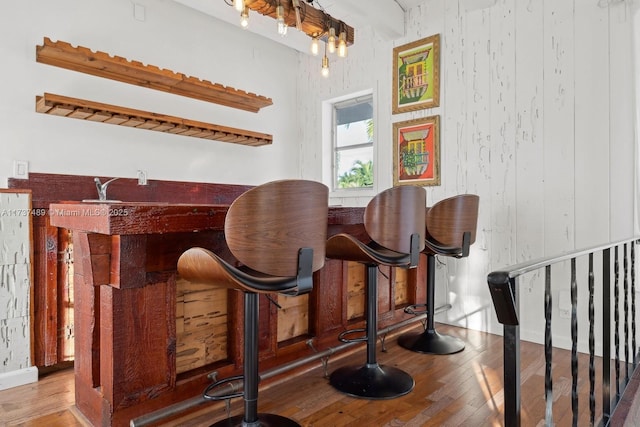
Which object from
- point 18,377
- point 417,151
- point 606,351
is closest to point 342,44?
point 417,151

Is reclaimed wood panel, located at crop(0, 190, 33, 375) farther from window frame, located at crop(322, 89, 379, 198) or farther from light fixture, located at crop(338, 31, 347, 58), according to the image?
window frame, located at crop(322, 89, 379, 198)

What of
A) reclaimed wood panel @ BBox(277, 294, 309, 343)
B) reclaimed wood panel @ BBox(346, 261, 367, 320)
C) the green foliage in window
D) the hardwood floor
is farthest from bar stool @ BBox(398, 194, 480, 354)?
the green foliage in window

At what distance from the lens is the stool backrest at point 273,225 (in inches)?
49.8

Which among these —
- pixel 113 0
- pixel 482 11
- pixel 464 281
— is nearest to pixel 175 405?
pixel 464 281

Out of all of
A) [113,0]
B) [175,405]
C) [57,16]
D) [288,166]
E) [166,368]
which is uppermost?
[113,0]

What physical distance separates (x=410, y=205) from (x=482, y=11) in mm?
2152

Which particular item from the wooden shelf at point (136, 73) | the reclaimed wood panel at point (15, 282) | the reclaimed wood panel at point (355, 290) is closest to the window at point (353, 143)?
the wooden shelf at point (136, 73)

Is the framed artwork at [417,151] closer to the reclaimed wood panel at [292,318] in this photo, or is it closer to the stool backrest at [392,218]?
the stool backrest at [392,218]

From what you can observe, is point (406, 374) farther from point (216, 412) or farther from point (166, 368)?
point (166, 368)

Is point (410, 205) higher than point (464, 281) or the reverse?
higher

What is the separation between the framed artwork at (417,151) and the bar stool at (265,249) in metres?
2.17

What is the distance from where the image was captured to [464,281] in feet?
10.5

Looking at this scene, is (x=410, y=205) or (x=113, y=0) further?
(x=113, y=0)

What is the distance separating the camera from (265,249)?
129cm
